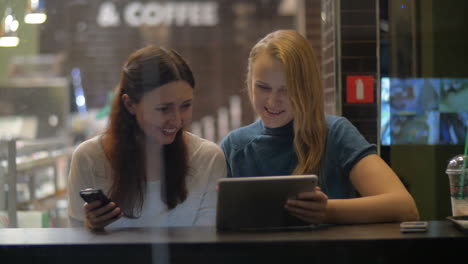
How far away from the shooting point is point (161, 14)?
3244mm

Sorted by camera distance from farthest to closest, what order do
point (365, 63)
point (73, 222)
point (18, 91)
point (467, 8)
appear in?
1. point (18, 91)
2. point (467, 8)
3. point (365, 63)
4. point (73, 222)

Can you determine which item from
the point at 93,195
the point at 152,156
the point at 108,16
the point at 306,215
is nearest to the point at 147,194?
the point at 152,156

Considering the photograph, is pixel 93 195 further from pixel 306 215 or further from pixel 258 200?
pixel 306 215

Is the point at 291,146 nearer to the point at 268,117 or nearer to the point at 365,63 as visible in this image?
the point at 268,117

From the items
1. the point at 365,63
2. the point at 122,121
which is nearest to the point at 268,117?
the point at 122,121

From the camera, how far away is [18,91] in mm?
3729

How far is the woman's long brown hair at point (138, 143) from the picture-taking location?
6.25ft

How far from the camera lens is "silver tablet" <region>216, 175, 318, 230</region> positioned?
146 centimetres

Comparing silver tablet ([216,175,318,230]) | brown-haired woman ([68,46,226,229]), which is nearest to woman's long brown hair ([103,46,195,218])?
brown-haired woman ([68,46,226,229])

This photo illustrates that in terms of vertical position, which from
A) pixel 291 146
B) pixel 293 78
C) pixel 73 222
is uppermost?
pixel 293 78

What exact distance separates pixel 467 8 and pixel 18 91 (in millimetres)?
2581

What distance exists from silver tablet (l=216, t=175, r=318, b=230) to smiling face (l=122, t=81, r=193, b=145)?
1.74 feet

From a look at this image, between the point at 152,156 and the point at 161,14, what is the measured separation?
1.46 meters

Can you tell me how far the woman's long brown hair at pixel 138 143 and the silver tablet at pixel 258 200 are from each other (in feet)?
1.41
